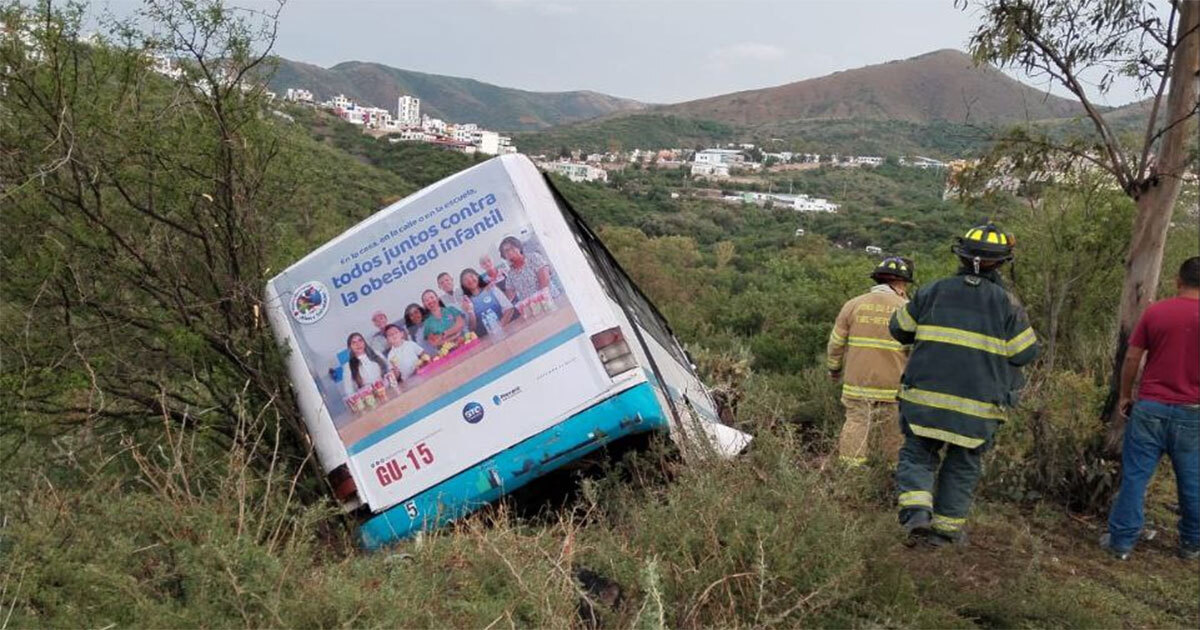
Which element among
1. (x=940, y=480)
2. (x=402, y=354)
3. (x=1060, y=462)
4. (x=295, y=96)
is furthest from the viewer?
(x=295, y=96)

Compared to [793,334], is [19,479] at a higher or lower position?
higher

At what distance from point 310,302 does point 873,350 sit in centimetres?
354

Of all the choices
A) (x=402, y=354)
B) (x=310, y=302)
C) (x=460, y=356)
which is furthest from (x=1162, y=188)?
(x=310, y=302)

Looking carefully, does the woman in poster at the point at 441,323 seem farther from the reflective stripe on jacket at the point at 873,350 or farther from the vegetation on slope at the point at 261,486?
the reflective stripe on jacket at the point at 873,350

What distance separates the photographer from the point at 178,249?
218 inches

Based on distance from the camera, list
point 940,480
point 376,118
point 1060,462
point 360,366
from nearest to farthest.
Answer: point 940,480 < point 360,366 < point 1060,462 < point 376,118

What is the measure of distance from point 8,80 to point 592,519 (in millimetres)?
4004

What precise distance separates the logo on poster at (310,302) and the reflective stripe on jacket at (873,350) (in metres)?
3.37

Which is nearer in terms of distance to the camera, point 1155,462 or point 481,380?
point 1155,462

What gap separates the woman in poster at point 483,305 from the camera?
481 centimetres

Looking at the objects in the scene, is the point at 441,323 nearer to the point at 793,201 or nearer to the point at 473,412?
the point at 473,412

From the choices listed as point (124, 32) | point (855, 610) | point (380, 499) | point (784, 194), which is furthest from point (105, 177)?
point (784, 194)

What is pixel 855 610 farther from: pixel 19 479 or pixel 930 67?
pixel 930 67

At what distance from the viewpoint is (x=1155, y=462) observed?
15.3ft
